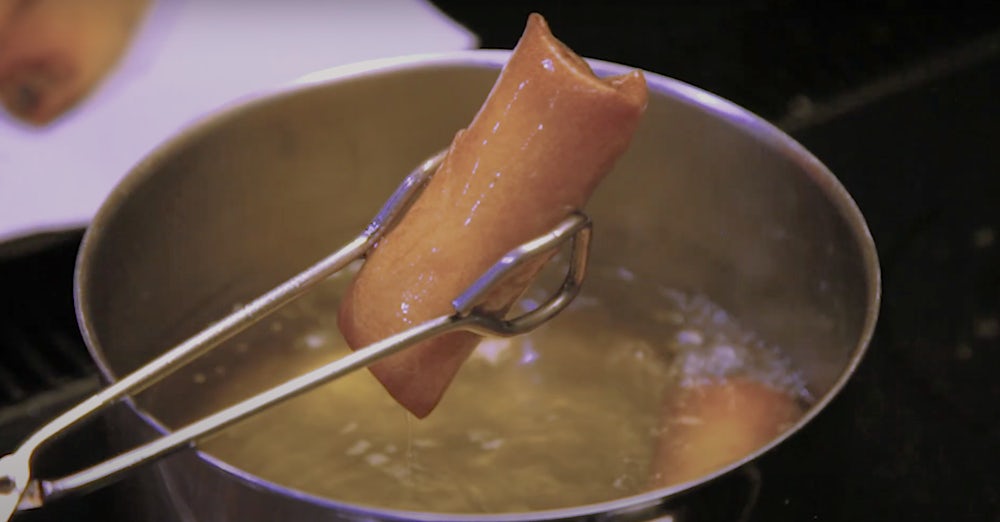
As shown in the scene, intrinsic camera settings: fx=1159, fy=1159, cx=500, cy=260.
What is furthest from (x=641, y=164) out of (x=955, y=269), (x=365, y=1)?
(x=365, y=1)

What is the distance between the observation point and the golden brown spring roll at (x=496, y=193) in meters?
0.43

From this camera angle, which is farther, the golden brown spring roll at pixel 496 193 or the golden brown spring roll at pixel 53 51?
the golden brown spring roll at pixel 53 51

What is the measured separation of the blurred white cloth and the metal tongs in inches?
12.6

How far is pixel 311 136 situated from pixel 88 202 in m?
0.19

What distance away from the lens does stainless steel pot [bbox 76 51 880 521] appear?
0.53 metres

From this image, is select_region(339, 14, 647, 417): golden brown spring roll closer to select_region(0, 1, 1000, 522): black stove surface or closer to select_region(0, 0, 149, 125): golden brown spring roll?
select_region(0, 1, 1000, 522): black stove surface

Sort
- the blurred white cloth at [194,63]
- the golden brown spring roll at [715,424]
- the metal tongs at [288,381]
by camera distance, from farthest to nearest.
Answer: the blurred white cloth at [194,63] < the golden brown spring roll at [715,424] < the metal tongs at [288,381]

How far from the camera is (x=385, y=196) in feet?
2.17

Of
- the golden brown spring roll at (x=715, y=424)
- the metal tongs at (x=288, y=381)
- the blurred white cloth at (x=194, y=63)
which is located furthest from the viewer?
the blurred white cloth at (x=194, y=63)

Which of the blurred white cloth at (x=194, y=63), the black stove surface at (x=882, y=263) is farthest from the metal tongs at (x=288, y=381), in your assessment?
the blurred white cloth at (x=194, y=63)

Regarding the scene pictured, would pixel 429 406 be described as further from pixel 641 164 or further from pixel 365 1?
pixel 365 1

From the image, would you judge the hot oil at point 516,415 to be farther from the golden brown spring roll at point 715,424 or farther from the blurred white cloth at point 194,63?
the blurred white cloth at point 194,63

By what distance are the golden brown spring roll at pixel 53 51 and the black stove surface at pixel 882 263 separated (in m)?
0.16

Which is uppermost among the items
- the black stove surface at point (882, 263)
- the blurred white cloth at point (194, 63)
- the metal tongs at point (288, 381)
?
the metal tongs at point (288, 381)
